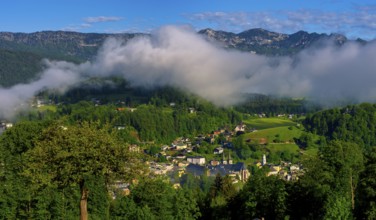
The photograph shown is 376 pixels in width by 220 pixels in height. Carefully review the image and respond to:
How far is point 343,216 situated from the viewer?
22.4 metres

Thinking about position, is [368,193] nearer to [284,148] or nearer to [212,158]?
[212,158]

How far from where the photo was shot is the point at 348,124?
135250 mm

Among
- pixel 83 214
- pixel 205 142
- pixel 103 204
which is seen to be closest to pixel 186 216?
pixel 103 204

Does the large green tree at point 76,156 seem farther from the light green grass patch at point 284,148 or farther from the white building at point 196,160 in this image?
the light green grass patch at point 284,148

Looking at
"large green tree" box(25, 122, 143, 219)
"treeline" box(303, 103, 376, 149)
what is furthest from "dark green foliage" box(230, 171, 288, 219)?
"treeline" box(303, 103, 376, 149)

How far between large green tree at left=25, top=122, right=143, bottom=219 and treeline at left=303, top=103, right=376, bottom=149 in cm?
11549

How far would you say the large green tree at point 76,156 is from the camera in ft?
52.6

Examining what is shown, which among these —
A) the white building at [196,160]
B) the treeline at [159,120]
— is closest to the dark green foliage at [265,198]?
the white building at [196,160]

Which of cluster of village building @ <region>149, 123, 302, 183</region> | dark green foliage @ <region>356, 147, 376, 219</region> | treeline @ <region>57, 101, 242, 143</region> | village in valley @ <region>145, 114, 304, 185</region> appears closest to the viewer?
dark green foliage @ <region>356, 147, 376, 219</region>

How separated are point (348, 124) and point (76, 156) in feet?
427

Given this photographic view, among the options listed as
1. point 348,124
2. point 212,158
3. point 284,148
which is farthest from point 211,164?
point 348,124

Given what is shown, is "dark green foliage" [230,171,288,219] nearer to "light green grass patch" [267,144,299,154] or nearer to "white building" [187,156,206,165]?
"white building" [187,156,206,165]

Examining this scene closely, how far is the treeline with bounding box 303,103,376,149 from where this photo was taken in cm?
12764

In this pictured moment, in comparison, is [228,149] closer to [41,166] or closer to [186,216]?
[186,216]
